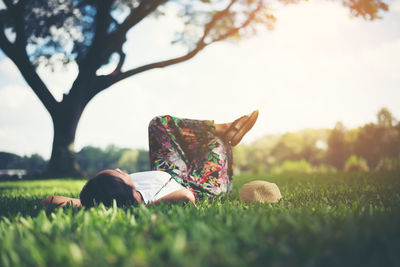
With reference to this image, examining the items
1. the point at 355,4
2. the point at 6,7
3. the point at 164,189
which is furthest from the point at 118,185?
the point at 6,7

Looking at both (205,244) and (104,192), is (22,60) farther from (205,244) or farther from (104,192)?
(205,244)

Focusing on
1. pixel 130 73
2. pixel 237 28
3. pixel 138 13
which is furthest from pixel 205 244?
pixel 237 28

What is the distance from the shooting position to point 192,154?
3768 mm

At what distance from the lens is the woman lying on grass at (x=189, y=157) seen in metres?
2.91

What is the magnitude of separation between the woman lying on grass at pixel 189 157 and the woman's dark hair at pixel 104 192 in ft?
0.96

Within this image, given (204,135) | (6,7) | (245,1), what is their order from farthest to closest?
(245,1) < (6,7) < (204,135)

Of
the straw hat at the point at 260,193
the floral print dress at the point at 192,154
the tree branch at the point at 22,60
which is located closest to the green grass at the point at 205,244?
the straw hat at the point at 260,193

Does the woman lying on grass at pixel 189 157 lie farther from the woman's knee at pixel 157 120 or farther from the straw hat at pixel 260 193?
the straw hat at pixel 260 193

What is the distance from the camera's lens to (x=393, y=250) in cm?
114

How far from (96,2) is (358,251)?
11.8m

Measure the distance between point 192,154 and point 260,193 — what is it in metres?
1.11

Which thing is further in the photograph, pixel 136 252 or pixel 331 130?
pixel 331 130

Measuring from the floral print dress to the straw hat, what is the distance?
0.40m

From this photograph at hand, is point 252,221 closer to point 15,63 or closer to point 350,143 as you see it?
point 15,63
